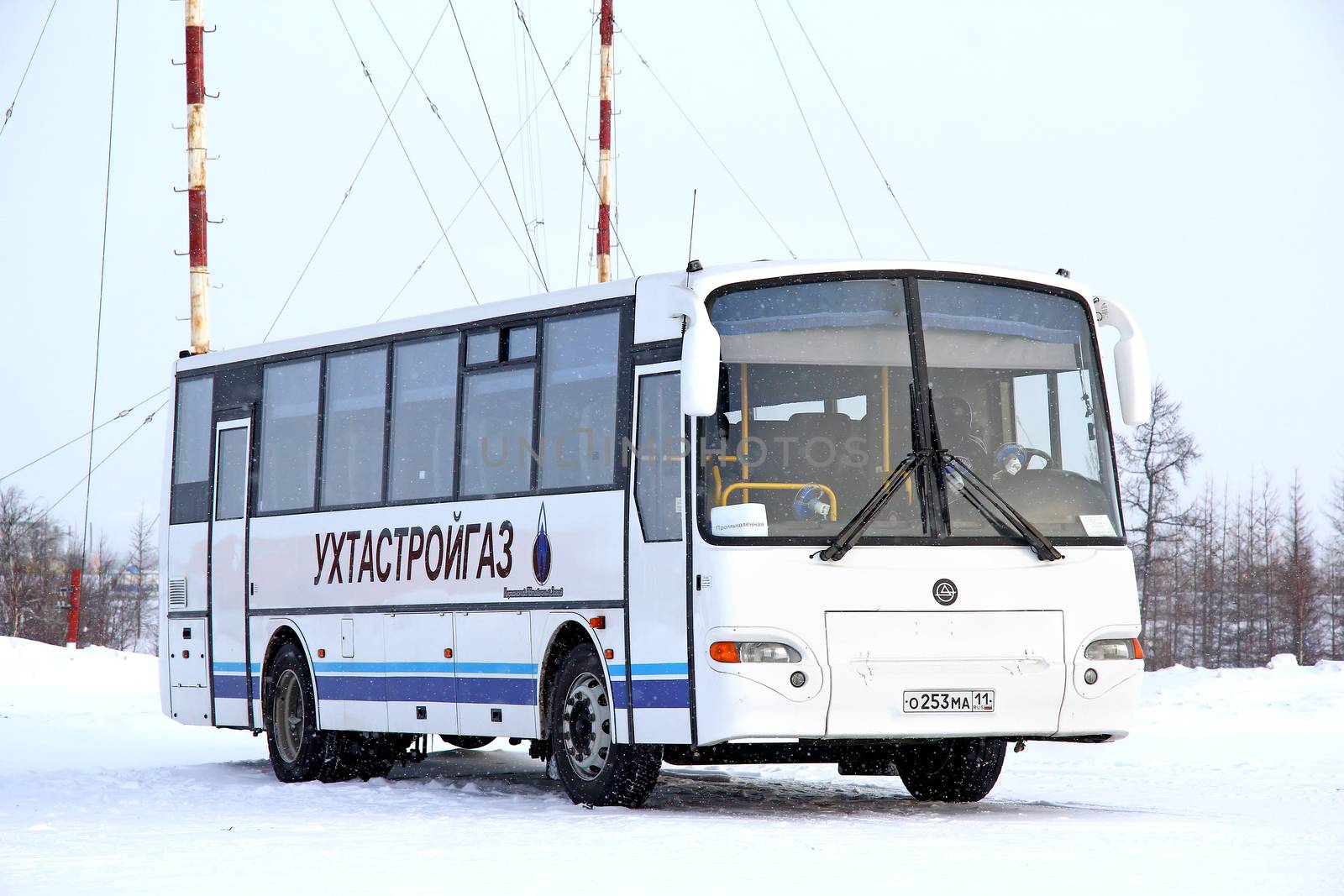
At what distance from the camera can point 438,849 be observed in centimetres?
1023

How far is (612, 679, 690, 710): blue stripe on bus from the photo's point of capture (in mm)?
11836

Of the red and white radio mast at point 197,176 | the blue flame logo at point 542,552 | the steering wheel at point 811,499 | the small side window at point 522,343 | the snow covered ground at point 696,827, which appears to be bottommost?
the snow covered ground at point 696,827

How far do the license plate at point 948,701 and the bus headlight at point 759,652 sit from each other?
0.69 meters

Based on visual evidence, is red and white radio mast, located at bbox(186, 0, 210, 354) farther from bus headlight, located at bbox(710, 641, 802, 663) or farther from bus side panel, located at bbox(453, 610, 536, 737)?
bus headlight, located at bbox(710, 641, 802, 663)

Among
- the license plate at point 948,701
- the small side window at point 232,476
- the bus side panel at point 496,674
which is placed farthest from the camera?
the small side window at point 232,476

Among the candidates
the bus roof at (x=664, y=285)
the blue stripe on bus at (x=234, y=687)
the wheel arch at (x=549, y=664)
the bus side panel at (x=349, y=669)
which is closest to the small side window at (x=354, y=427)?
the bus roof at (x=664, y=285)

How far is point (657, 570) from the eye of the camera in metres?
12.2

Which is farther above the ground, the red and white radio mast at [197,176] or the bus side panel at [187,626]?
the red and white radio mast at [197,176]

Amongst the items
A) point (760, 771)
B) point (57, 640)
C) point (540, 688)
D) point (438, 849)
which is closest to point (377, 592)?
point (540, 688)

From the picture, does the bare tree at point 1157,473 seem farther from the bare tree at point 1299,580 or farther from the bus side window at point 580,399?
the bus side window at point 580,399

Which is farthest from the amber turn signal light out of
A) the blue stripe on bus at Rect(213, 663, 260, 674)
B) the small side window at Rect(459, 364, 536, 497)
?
the blue stripe on bus at Rect(213, 663, 260, 674)

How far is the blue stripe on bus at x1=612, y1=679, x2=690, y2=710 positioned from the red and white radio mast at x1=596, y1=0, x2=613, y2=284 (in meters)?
18.1

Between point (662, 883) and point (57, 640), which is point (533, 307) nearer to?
point (662, 883)

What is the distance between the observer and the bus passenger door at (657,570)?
11.9 meters
